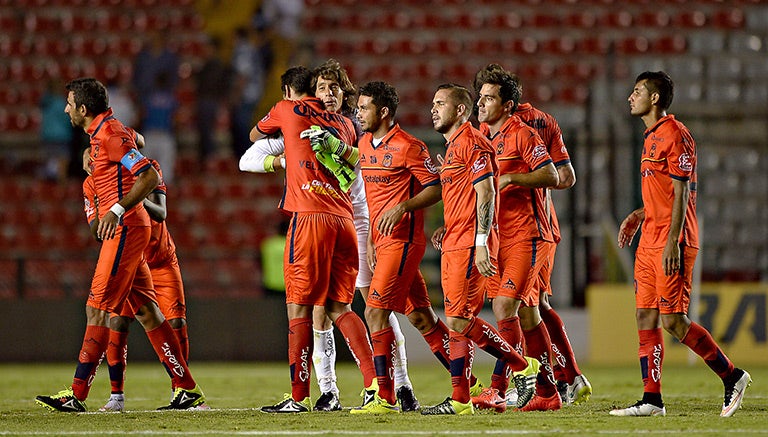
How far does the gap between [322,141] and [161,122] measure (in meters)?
10.4

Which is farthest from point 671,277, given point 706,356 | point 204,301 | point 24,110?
point 24,110

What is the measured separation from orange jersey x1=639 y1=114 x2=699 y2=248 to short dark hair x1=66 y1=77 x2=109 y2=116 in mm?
3741

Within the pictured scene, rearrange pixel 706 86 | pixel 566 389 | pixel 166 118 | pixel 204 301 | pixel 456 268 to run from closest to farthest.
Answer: pixel 456 268, pixel 566 389, pixel 204 301, pixel 166 118, pixel 706 86

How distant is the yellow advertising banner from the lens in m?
14.6

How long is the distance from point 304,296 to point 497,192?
4.78ft

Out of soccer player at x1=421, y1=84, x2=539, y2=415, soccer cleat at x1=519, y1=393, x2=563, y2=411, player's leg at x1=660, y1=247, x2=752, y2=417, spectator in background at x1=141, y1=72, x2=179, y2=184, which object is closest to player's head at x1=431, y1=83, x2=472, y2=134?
soccer player at x1=421, y1=84, x2=539, y2=415

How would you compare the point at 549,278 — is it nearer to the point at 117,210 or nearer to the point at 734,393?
the point at 734,393

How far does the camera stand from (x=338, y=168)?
861cm

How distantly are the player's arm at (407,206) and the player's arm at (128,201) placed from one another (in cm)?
162

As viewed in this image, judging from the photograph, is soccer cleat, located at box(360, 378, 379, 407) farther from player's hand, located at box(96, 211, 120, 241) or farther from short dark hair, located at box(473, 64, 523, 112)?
short dark hair, located at box(473, 64, 523, 112)

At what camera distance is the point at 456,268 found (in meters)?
8.06

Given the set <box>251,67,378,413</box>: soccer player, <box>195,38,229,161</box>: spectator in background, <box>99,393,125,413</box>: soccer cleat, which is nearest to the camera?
<box>251,67,378,413</box>: soccer player

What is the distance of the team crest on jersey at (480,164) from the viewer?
7961mm

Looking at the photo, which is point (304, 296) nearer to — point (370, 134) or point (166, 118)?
point (370, 134)
